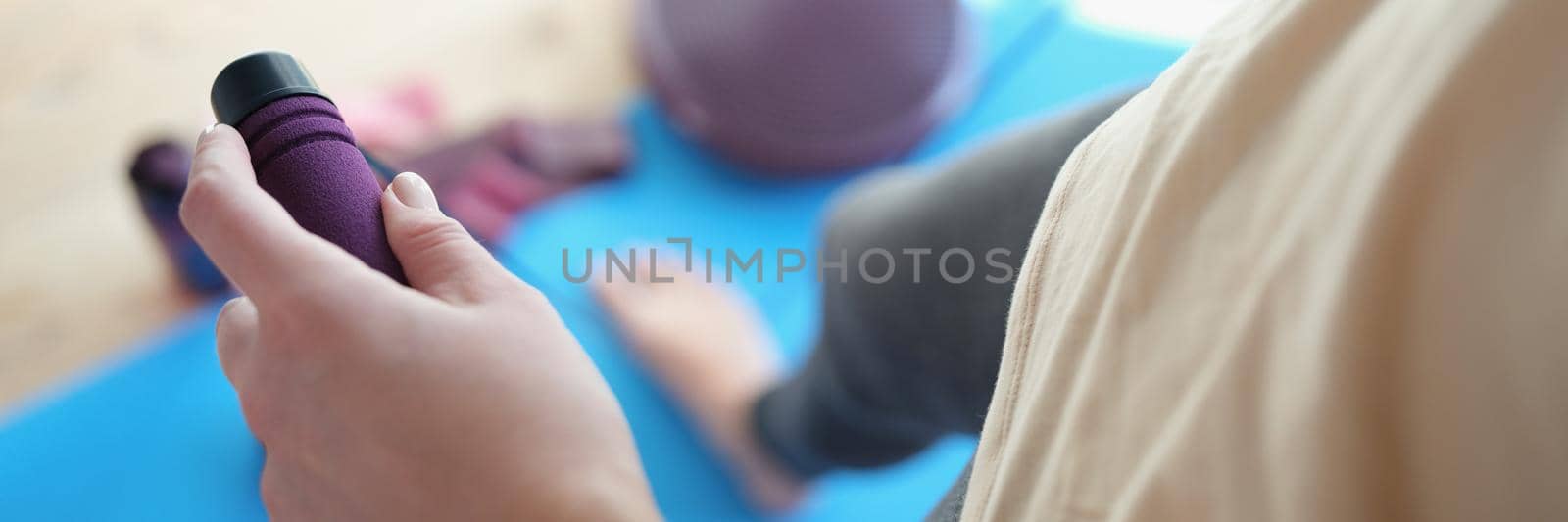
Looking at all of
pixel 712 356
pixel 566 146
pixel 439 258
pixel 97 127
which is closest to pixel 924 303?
pixel 439 258

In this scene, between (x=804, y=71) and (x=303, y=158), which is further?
(x=804, y=71)

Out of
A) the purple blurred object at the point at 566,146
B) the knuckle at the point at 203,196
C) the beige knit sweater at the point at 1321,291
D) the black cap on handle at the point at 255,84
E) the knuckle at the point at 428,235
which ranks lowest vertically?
the beige knit sweater at the point at 1321,291

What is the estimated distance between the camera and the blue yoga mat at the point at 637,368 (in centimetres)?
60

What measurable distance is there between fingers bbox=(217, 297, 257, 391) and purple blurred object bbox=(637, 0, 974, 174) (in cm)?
56

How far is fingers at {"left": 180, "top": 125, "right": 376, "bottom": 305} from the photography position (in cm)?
Answer: 26

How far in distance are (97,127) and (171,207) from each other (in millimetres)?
238

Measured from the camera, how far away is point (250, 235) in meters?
0.27

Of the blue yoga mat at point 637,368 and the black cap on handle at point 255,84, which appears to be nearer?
the black cap on handle at point 255,84

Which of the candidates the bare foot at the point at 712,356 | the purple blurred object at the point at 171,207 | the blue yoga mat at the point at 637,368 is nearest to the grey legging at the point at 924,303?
the blue yoga mat at the point at 637,368

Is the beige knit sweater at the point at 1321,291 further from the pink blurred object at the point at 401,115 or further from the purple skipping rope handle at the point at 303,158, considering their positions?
the pink blurred object at the point at 401,115

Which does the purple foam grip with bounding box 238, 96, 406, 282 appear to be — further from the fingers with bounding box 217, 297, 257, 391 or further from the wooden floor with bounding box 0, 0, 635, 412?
the wooden floor with bounding box 0, 0, 635, 412

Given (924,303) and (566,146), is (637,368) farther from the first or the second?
(924,303)

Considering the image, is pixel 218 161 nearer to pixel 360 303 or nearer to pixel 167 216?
pixel 360 303

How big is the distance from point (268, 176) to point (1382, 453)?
11.9 inches
